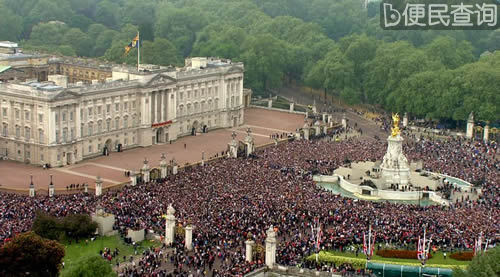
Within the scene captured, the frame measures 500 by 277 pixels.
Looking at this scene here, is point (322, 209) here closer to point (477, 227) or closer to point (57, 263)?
point (477, 227)

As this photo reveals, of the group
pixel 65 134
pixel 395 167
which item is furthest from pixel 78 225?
pixel 395 167

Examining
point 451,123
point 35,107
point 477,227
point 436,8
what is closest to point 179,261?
point 477,227

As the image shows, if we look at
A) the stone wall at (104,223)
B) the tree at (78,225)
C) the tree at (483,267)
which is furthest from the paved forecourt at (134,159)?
the tree at (483,267)

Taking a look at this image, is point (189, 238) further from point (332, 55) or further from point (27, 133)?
point (332, 55)

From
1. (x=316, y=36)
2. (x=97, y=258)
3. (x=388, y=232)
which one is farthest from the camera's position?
(x=316, y=36)

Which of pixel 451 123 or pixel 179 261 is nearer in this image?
pixel 179 261

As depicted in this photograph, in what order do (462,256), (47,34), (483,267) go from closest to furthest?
(483,267), (462,256), (47,34)
